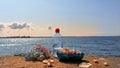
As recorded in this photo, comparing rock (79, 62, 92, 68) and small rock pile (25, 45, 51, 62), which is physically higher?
small rock pile (25, 45, 51, 62)

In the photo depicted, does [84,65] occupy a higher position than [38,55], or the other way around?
[38,55]

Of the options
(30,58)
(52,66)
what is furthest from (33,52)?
(52,66)

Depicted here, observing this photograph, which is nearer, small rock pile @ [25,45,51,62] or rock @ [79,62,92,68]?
rock @ [79,62,92,68]

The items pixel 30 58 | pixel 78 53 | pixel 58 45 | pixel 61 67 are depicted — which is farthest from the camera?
pixel 58 45

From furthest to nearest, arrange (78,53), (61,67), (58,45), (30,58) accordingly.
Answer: (58,45) → (30,58) → (78,53) → (61,67)

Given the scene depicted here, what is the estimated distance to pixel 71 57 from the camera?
15578 mm

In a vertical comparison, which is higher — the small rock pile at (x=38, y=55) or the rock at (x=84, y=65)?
the small rock pile at (x=38, y=55)

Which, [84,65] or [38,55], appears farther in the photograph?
[38,55]

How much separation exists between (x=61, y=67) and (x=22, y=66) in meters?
2.41

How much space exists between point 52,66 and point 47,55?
266 centimetres

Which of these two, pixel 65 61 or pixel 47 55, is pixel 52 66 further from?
pixel 47 55

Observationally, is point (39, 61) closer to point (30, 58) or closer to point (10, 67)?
point (30, 58)

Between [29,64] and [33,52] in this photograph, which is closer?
[29,64]

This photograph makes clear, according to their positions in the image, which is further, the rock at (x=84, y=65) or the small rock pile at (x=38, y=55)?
the small rock pile at (x=38, y=55)
